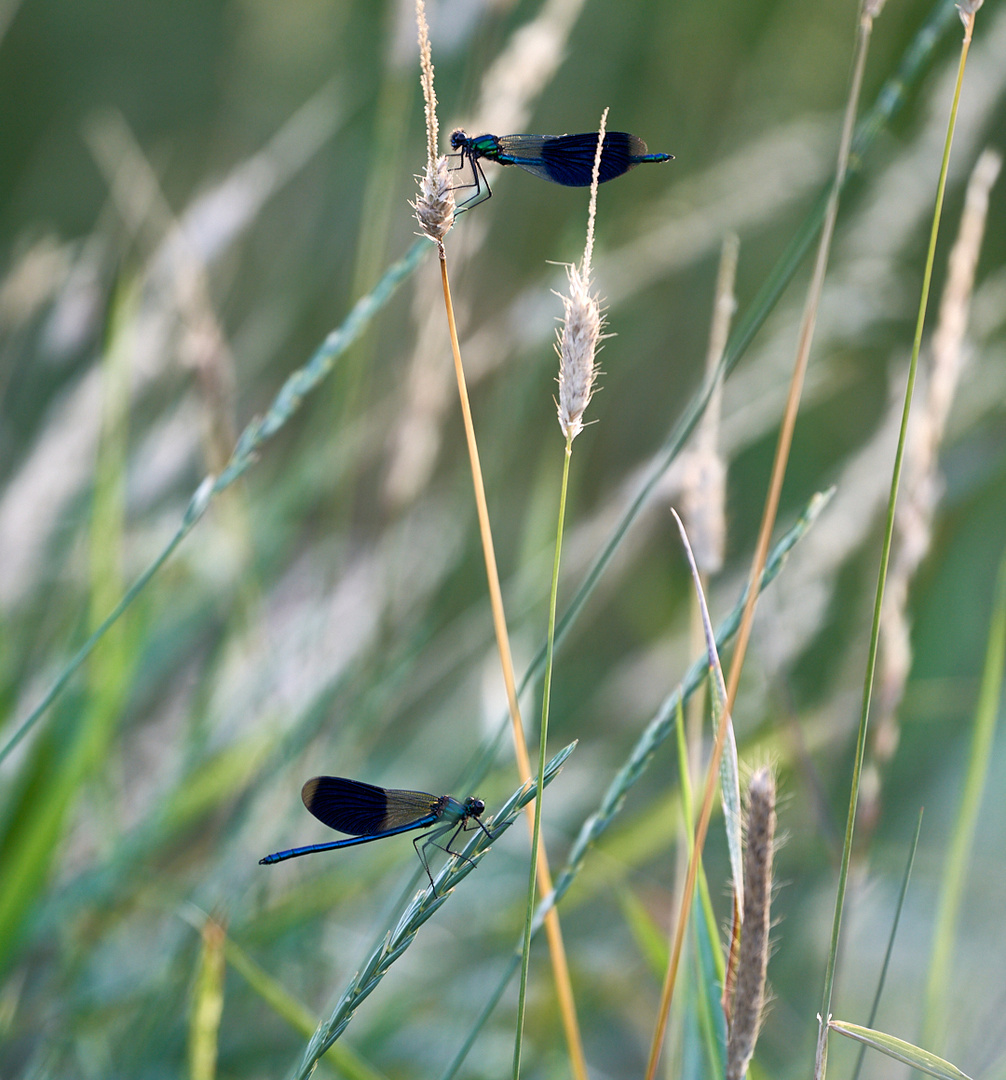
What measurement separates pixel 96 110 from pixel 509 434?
2219mm

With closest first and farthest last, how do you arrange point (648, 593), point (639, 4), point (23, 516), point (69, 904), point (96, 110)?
point (69, 904), point (23, 516), point (648, 593), point (639, 4), point (96, 110)

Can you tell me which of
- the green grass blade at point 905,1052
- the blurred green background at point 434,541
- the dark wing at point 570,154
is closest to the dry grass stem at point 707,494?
the dark wing at point 570,154

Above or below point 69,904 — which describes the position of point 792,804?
above

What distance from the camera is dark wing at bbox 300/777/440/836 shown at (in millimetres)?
748

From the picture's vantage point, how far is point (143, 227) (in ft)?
6.41

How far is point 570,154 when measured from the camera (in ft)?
2.75

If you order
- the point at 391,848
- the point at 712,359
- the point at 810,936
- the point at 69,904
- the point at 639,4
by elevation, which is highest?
the point at 639,4

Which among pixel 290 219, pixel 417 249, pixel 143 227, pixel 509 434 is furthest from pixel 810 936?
pixel 290 219

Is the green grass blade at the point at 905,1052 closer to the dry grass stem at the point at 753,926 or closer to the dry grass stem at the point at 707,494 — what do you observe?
the dry grass stem at the point at 753,926

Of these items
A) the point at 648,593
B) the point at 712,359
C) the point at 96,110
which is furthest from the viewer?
the point at 96,110

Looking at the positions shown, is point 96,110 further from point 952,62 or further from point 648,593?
point 952,62

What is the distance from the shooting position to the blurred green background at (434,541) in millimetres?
1227

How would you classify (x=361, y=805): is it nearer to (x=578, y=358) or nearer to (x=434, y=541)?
(x=578, y=358)

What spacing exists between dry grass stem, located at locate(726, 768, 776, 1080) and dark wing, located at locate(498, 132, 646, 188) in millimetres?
519
